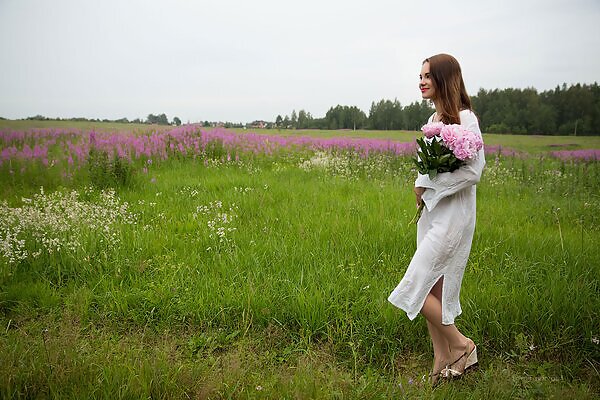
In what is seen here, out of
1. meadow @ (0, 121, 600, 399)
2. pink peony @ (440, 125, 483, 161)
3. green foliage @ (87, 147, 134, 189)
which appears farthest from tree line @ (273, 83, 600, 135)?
green foliage @ (87, 147, 134, 189)

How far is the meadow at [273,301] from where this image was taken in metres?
2.27

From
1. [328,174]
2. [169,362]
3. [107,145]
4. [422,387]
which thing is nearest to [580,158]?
[328,174]

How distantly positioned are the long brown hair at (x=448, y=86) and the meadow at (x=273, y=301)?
1767 mm

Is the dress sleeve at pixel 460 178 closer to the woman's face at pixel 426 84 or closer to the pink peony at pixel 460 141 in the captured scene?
the pink peony at pixel 460 141

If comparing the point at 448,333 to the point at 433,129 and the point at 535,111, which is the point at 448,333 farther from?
the point at 535,111

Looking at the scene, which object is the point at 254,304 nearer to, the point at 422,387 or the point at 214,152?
the point at 422,387

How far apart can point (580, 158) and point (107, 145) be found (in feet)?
51.0

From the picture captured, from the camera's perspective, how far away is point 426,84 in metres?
2.50

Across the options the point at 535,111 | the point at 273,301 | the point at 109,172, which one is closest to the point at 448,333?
the point at 273,301

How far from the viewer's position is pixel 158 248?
422cm

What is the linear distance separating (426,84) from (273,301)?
2.33 m

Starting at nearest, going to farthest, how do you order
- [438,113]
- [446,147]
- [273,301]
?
[446,147], [438,113], [273,301]

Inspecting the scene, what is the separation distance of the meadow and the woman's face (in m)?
1.87

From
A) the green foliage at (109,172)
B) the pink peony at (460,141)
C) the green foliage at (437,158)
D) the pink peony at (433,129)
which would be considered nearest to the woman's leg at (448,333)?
the green foliage at (437,158)
